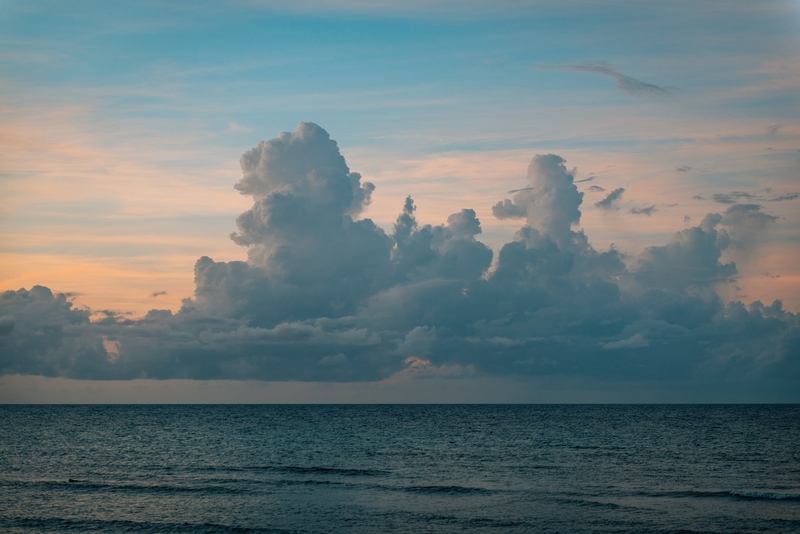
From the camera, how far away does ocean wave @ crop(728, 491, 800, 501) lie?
45.2m

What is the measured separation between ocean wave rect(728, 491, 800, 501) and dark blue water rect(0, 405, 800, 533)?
13 centimetres

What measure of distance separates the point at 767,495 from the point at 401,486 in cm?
2650

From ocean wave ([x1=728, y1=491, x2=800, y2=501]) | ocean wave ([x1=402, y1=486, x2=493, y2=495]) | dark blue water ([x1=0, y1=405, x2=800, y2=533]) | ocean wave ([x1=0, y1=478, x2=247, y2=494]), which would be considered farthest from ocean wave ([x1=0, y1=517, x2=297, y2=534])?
ocean wave ([x1=728, y1=491, x2=800, y2=501])

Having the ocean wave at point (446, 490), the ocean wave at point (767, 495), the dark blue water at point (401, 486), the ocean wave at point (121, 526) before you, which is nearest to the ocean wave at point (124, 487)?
the dark blue water at point (401, 486)

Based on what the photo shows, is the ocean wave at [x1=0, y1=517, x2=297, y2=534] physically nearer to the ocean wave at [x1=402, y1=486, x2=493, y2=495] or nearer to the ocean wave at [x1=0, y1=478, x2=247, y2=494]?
the ocean wave at [x1=0, y1=478, x2=247, y2=494]

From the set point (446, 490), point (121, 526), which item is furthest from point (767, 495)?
point (121, 526)

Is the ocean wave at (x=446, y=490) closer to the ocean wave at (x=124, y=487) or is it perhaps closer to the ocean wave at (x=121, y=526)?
the ocean wave at (x=124, y=487)

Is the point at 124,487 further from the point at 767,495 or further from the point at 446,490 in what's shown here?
the point at 767,495

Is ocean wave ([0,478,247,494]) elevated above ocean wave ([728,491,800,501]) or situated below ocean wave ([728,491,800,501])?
below

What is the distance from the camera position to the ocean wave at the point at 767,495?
148ft

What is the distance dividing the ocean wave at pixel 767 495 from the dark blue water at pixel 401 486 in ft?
0.43

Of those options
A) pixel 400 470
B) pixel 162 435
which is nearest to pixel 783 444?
pixel 400 470

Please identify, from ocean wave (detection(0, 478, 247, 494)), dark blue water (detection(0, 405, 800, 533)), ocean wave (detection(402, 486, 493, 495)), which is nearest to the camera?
dark blue water (detection(0, 405, 800, 533))

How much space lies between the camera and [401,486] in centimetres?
5156
